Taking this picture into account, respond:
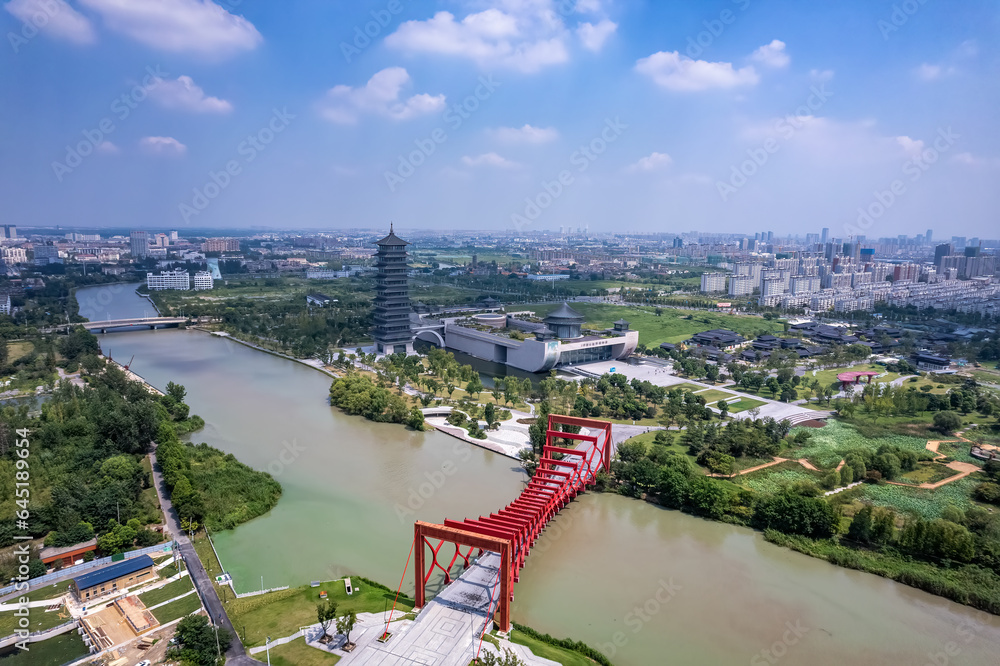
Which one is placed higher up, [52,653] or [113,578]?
[113,578]

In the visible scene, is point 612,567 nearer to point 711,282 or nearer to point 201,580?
point 201,580

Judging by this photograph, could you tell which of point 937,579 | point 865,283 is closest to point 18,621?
point 937,579

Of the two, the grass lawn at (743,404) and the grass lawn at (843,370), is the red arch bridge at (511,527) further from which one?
the grass lawn at (843,370)

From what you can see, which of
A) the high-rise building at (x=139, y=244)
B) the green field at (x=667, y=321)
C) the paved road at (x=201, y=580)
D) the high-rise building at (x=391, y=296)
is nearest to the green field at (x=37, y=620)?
the paved road at (x=201, y=580)

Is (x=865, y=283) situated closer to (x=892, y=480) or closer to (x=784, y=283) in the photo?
(x=784, y=283)

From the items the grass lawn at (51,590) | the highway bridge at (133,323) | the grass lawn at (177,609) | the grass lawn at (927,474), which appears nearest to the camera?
the grass lawn at (177,609)

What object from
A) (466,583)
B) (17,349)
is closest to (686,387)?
(466,583)

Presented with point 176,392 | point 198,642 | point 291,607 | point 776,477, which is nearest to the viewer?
point 198,642
